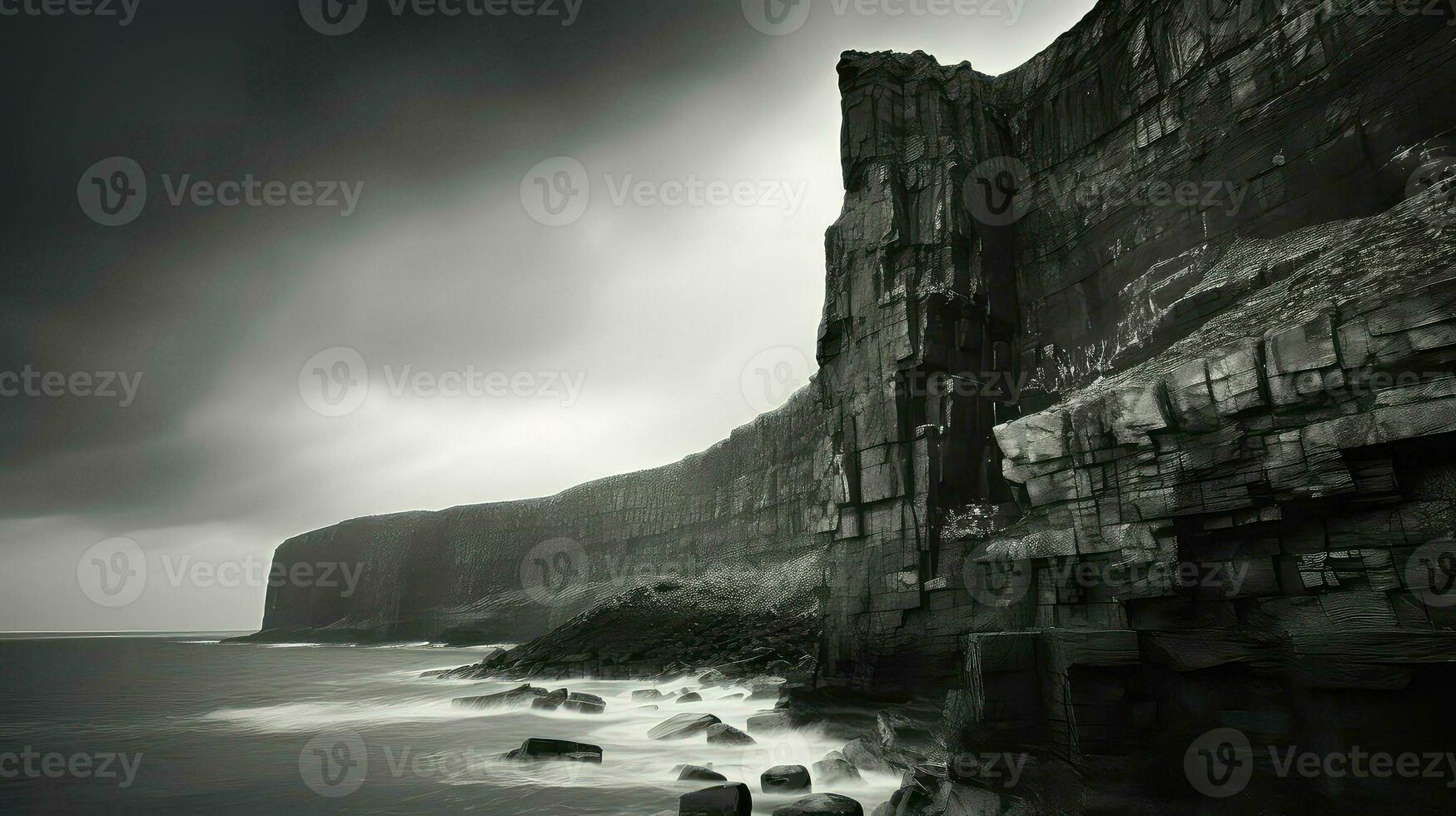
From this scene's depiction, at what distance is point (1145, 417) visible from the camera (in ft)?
34.0

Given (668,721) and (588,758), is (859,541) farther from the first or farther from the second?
(588,758)

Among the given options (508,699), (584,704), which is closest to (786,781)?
(584,704)

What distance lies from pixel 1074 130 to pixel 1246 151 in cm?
488

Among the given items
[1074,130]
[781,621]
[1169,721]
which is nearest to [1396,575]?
[1169,721]

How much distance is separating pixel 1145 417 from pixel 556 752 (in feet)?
39.7

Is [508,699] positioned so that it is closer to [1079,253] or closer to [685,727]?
[685,727]

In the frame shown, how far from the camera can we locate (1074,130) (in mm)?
17609

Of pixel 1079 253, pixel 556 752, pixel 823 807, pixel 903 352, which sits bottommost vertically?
pixel 556 752

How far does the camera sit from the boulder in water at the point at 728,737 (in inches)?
526

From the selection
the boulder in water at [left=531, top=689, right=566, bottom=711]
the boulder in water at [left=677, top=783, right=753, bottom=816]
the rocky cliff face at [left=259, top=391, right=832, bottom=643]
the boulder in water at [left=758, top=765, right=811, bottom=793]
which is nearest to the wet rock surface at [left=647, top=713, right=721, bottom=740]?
the boulder in water at [left=758, top=765, right=811, bottom=793]

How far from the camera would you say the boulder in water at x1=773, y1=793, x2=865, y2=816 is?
7.90 m

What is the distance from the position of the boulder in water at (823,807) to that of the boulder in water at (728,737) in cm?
539

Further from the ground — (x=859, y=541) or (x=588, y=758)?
(x=859, y=541)

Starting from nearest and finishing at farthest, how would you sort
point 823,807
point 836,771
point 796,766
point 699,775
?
point 823,807 → point 796,766 → point 836,771 → point 699,775
